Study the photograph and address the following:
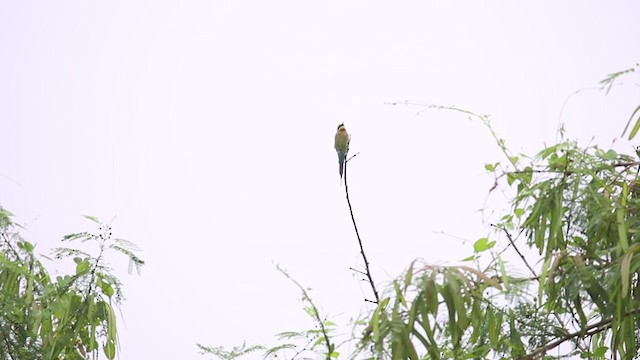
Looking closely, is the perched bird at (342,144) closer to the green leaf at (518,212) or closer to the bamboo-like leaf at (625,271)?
the green leaf at (518,212)

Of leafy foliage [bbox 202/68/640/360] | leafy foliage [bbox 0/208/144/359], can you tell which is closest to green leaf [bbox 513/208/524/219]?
leafy foliage [bbox 202/68/640/360]

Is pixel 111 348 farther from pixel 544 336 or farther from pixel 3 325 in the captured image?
pixel 544 336

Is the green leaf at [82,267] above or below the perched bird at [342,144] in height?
below

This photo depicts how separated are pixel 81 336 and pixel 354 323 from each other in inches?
45.3

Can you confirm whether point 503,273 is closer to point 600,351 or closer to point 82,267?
point 600,351

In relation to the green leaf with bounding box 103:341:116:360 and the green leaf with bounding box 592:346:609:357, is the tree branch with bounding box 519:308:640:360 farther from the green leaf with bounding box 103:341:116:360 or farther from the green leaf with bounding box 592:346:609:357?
the green leaf with bounding box 103:341:116:360

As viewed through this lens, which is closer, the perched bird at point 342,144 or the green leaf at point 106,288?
the green leaf at point 106,288

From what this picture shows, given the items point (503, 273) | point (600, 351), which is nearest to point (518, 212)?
point (600, 351)

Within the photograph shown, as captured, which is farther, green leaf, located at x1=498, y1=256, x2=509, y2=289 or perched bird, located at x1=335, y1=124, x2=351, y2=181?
perched bird, located at x1=335, y1=124, x2=351, y2=181

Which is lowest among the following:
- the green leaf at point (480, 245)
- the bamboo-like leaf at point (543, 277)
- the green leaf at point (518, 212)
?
the bamboo-like leaf at point (543, 277)

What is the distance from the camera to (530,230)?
190 centimetres

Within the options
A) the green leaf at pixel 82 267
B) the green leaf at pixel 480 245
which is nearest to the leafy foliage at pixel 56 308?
the green leaf at pixel 82 267

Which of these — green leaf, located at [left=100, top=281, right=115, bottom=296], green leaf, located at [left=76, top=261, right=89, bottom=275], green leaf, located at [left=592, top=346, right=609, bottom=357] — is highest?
green leaf, located at [left=76, top=261, right=89, bottom=275]

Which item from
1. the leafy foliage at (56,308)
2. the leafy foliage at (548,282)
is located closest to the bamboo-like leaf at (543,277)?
the leafy foliage at (548,282)
